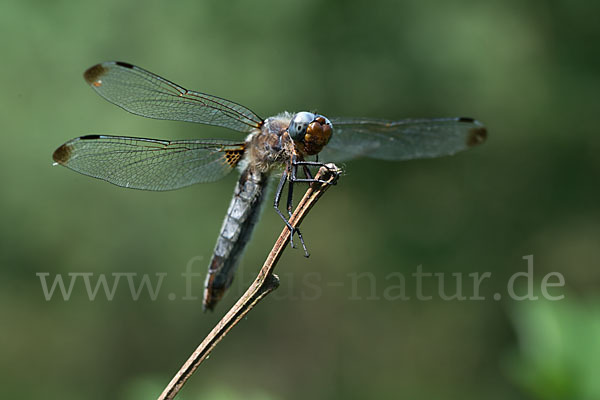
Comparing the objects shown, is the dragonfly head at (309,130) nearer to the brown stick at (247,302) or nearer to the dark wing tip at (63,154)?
the brown stick at (247,302)

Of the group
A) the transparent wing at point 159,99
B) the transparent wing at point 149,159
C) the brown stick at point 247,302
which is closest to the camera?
the brown stick at point 247,302

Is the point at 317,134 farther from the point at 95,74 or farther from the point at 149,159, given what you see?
the point at 95,74

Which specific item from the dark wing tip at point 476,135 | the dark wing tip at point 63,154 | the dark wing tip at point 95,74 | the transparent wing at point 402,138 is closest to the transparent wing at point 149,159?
the dark wing tip at point 63,154

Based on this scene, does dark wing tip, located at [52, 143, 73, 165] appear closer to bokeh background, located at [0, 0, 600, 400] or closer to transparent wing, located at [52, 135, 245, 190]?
transparent wing, located at [52, 135, 245, 190]

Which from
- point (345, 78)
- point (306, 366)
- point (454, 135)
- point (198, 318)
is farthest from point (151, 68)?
point (306, 366)

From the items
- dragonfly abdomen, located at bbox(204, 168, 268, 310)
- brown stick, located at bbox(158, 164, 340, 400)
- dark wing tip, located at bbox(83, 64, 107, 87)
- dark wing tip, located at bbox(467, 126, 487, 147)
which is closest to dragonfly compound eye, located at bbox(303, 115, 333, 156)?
dragonfly abdomen, located at bbox(204, 168, 268, 310)

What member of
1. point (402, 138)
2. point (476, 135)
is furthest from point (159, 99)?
point (476, 135)
